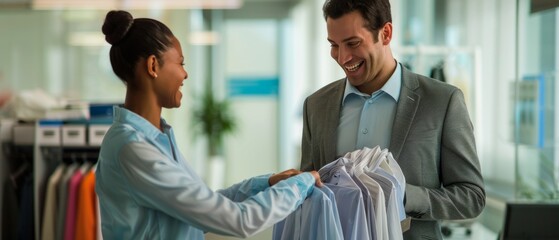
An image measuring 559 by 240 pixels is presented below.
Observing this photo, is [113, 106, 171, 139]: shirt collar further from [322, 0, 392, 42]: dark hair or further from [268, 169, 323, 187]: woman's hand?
[322, 0, 392, 42]: dark hair

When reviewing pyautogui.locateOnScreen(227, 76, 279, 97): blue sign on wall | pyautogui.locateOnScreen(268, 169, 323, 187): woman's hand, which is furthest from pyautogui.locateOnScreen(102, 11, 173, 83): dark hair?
pyautogui.locateOnScreen(227, 76, 279, 97): blue sign on wall

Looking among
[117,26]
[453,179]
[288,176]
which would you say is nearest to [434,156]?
[453,179]

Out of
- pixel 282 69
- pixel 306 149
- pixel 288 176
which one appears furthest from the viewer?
pixel 282 69

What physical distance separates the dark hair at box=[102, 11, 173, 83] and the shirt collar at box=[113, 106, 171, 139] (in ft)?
0.30

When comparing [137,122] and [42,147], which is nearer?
[137,122]

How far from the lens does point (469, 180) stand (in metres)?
→ 2.10

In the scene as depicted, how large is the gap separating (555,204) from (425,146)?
40 centimetres

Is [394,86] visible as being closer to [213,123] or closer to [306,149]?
[306,149]

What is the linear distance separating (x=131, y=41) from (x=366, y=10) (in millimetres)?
707

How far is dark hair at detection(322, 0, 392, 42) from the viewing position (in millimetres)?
2162

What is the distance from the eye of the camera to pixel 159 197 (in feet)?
5.80

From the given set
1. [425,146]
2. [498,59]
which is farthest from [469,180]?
[498,59]

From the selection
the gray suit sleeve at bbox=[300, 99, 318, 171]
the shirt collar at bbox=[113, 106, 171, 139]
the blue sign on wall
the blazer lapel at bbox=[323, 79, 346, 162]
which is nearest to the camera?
the shirt collar at bbox=[113, 106, 171, 139]

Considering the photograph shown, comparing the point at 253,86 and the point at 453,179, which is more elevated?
the point at 253,86
